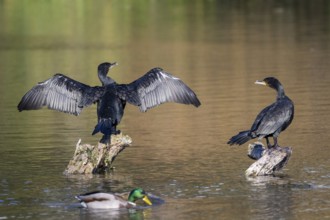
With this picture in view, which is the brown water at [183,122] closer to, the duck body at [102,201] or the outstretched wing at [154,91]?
the duck body at [102,201]

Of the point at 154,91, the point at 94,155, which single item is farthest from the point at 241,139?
the point at 94,155

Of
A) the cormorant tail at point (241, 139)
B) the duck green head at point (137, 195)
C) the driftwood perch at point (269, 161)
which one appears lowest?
the duck green head at point (137, 195)

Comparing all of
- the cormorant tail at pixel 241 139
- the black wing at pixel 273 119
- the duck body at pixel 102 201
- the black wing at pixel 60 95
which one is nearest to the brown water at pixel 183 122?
the duck body at pixel 102 201

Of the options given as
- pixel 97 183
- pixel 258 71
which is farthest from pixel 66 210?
pixel 258 71

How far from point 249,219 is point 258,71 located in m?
17.0

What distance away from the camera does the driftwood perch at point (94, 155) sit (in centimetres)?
1727

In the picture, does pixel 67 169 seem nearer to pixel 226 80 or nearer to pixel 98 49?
pixel 226 80

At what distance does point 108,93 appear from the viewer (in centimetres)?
1738

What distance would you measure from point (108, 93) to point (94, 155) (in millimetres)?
945

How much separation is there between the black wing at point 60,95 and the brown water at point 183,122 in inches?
37.4

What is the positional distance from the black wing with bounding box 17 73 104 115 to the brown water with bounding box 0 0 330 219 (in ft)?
3.12

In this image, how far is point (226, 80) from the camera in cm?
2903

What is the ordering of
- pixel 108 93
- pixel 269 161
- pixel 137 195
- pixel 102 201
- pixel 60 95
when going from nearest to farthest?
pixel 102 201, pixel 137 195, pixel 269 161, pixel 108 93, pixel 60 95

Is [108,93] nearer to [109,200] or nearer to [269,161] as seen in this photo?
[269,161]
